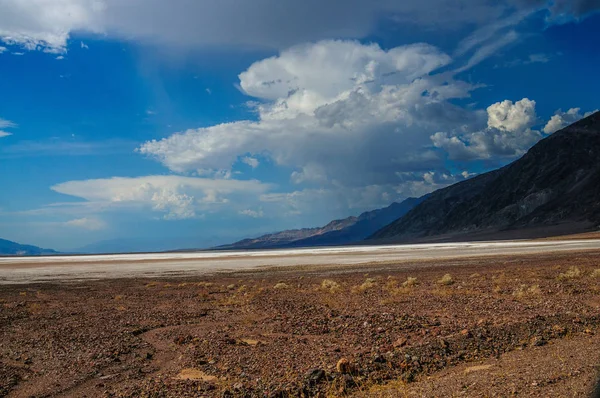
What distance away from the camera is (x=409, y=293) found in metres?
21.5

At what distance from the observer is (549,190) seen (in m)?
146

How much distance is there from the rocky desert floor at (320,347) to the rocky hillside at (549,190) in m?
120

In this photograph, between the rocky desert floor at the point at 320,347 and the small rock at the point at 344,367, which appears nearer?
the rocky desert floor at the point at 320,347

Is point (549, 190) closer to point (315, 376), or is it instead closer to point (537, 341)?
point (537, 341)

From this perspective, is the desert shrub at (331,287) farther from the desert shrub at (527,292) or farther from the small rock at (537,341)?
the small rock at (537,341)

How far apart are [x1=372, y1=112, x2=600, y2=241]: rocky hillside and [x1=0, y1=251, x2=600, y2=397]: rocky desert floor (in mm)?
120059

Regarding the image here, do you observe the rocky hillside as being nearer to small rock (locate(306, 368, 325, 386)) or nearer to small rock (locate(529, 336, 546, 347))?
small rock (locate(529, 336, 546, 347))

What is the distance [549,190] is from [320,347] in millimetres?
155868

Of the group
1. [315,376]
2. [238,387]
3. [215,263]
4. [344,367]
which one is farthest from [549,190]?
[238,387]

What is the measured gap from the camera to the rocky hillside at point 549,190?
5172 inches

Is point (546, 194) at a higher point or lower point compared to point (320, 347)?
higher

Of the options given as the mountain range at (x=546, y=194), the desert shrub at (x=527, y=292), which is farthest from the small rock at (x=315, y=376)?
the mountain range at (x=546, y=194)

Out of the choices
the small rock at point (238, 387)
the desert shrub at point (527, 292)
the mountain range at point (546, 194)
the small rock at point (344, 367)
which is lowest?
the desert shrub at point (527, 292)

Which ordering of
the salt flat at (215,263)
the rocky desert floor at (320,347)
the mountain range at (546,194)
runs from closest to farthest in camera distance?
1. the rocky desert floor at (320,347)
2. the salt flat at (215,263)
3. the mountain range at (546,194)
